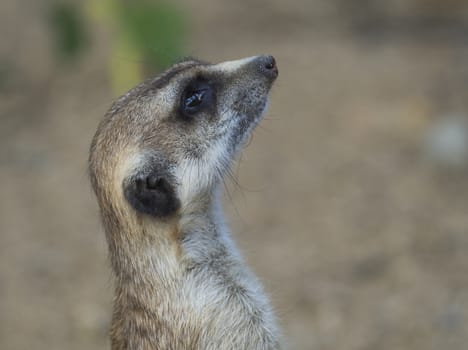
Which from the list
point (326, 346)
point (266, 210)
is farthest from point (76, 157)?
point (326, 346)

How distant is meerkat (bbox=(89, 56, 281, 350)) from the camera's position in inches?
121

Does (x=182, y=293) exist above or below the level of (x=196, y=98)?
below

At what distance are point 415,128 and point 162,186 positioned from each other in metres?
3.60

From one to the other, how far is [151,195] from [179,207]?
12cm

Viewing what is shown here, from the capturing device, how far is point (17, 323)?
5242mm

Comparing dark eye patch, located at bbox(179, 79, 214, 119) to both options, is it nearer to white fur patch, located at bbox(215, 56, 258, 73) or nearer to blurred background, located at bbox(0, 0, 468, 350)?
white fur patch, located at bbox(215, 56, 258, 73)

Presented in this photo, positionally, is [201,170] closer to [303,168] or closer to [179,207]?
[179,207]

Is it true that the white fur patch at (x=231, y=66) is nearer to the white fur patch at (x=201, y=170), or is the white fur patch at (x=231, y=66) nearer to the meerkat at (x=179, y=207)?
the meerkat at (x=179, y=207)

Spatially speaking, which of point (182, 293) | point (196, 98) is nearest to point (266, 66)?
point (196, 98)

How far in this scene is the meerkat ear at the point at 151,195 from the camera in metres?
3.06

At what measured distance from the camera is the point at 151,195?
3.07m

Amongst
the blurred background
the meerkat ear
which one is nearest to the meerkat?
the meerkat ear

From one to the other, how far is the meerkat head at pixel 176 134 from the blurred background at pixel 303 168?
922 millimetres

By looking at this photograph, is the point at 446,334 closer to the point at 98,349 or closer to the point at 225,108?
the point at 98,349
